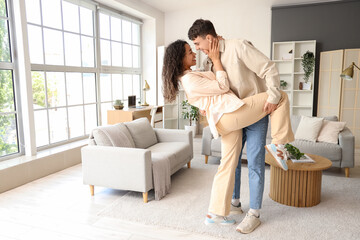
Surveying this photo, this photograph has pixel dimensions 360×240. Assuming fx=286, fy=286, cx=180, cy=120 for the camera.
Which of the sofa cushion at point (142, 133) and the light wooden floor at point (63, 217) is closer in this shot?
the light wooden floor at point (63, 217)

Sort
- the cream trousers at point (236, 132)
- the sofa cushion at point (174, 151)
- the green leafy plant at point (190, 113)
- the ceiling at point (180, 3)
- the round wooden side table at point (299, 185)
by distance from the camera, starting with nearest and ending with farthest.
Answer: the cream trousers at point (236, 132) < the round wooden side table at point (299, 185) < the sofa cushion at point (174, 151) < the ceiling at point (180, 3) < the green leafy plant at point (190, 113)

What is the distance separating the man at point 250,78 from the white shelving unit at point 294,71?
14.4 ft

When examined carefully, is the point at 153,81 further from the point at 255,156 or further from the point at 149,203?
the point at 255,156

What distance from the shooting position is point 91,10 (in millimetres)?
5395

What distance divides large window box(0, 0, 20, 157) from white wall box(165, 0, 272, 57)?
4264 mm

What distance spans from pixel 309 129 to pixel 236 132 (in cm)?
240

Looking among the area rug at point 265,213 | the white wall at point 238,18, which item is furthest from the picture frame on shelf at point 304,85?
the area rug at point 265,213

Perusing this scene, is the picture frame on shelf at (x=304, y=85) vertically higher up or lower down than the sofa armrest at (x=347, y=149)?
higher up

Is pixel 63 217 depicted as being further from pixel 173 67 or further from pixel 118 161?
pixel 173 67

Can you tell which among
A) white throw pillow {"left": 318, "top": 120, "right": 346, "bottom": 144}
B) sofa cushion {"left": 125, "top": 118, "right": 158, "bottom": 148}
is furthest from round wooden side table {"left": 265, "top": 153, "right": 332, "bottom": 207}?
sofa cushion {"left": 125, "top": 118, "right": 158, "bottom": 148}

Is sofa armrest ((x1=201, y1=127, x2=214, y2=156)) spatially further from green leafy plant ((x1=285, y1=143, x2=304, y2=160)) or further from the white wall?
the white wall

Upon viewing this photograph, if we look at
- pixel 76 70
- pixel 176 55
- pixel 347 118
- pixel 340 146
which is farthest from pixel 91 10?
pixel 347 118

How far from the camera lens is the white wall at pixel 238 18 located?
21.3 ft

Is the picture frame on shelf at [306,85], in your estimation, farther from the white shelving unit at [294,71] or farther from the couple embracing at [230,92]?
the couple embracing at [230,92]
